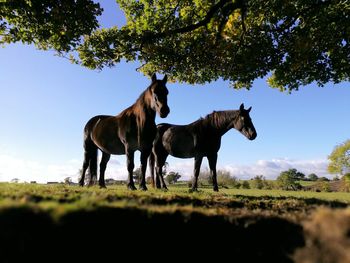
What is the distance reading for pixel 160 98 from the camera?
33.8 ft

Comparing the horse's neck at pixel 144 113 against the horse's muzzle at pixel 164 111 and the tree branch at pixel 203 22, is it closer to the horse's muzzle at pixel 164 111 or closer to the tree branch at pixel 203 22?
the horse's muzzle at pixel 164 111

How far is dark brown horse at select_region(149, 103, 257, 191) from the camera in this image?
13.4m

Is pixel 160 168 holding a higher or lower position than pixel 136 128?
lower

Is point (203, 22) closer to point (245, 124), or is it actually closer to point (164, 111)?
point (245, 124)

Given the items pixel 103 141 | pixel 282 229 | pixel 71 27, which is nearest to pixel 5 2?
pixel 71 27

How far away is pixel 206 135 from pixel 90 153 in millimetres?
5577

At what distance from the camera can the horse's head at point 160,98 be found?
10.2 metres

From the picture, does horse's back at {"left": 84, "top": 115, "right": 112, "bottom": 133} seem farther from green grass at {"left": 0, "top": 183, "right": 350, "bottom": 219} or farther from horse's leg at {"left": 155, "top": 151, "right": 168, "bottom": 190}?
green grass at {"left": 0, "top": 183, "right": 350, "bottom": 219}

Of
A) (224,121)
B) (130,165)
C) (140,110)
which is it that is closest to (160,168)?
(224,121)

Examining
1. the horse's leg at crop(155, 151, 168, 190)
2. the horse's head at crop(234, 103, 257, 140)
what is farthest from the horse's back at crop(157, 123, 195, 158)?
the horse's head at crop(234, 103, 257, 140)

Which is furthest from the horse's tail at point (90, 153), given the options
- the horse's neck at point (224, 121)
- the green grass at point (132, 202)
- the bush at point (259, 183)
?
the bush at point (259, 183)

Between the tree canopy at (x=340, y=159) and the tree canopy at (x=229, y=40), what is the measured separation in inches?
3337

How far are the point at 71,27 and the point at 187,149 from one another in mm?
7734

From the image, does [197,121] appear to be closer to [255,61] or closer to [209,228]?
[255,61]
